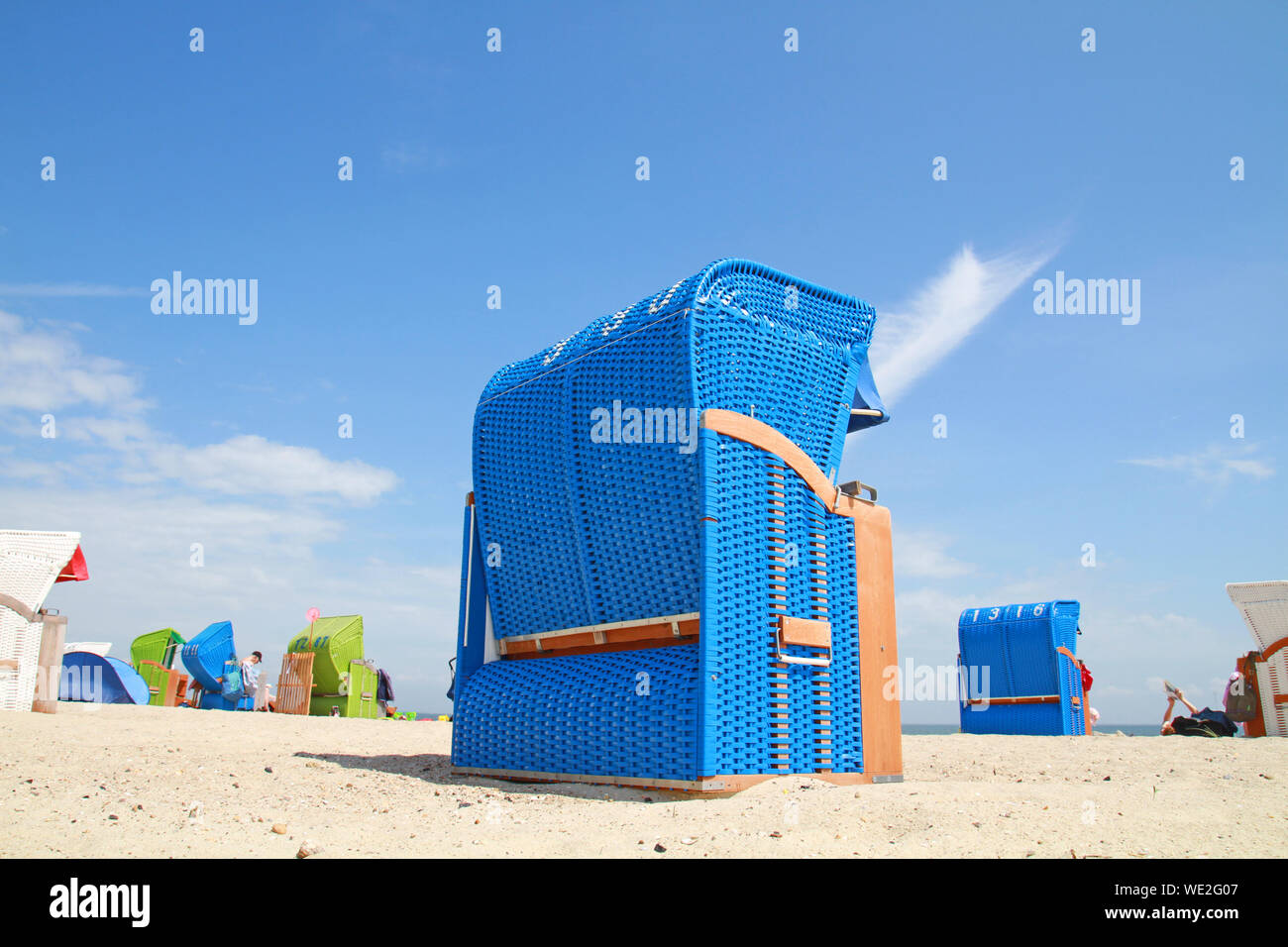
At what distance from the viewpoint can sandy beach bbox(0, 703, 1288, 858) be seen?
3.82 m

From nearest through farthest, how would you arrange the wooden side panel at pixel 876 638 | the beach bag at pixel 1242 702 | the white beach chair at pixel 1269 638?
the wooden side panel at pixel 876 638, the white beach chair at pixel 1269 638, the beach bag at pixel 1242 702

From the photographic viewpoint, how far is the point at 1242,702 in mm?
13250

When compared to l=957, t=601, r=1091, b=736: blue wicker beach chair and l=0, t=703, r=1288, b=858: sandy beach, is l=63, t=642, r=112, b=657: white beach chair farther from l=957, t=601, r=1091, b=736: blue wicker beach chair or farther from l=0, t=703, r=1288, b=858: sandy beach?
l=957, t=601, r=1091, b=736: blue wicker beach chair

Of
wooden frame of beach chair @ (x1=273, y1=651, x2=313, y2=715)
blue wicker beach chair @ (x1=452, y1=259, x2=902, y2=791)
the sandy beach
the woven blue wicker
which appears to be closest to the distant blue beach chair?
the woven blue wicker

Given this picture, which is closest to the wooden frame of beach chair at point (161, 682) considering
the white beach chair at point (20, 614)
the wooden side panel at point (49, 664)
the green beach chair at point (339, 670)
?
the green beach chair at point (339, 670)

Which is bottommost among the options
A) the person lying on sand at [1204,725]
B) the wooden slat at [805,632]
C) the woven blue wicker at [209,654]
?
the person lying on sand at [1204,725]

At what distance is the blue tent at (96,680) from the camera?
1820cm

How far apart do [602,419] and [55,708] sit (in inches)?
352

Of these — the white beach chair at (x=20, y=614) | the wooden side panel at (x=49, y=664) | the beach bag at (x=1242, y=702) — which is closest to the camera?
the white beach chair at (x=20, y=614)

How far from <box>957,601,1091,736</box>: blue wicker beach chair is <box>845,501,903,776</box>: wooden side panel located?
792 centimetres

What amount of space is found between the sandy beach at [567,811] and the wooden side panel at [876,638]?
1.21 metres

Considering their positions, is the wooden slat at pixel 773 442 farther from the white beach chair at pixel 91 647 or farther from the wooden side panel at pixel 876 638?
the white beach chair at pixel 91 647
